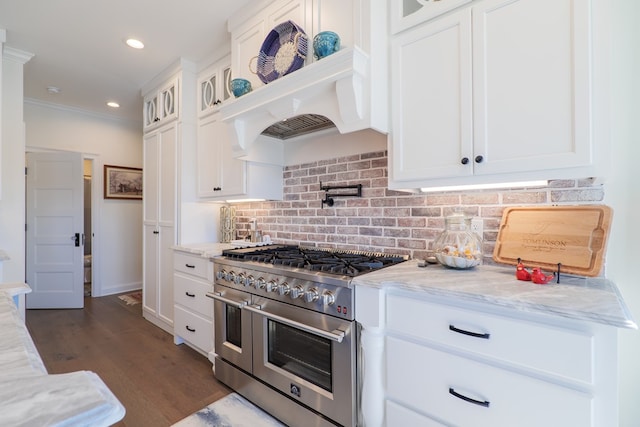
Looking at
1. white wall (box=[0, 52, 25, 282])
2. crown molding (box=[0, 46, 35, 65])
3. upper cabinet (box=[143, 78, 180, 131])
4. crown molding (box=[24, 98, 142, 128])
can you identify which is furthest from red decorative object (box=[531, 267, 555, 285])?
crown molding (box=[24, 98, 142, 128])

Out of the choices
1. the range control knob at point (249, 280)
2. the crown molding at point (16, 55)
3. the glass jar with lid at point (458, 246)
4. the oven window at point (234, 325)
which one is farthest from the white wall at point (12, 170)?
the glass jar with lid at point (458, 246)

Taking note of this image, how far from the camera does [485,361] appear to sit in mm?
1091

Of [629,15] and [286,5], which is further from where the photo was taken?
→ [286,5]

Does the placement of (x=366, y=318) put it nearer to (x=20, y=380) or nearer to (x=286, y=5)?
(x=20, y=380)

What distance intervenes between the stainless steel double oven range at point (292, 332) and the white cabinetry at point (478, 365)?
13cm

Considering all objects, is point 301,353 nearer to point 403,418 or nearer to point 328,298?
point 328,298

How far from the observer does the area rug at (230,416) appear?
1781mm

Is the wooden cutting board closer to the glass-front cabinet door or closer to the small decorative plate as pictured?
the glass-front cabinet door

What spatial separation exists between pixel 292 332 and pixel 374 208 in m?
0.98

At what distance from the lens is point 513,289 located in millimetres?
1119

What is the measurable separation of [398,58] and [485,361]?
1.47m

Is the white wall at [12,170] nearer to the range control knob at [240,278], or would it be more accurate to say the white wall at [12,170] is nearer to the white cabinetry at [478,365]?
the range control knob at [240,278]

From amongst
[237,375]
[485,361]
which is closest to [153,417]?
[237,375]

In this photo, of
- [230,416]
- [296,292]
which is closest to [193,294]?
[230,416]
